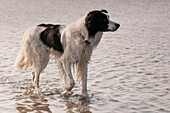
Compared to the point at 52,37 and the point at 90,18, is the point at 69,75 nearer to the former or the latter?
the point at 52,37

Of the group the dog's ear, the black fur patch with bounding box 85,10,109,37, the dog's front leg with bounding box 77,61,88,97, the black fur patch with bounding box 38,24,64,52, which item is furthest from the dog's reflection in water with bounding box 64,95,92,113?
the dog's ear

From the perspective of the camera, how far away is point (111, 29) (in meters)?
7.80

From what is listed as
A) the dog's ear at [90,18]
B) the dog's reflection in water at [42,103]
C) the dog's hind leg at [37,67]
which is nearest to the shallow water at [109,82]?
the dog's reflection in water at [42,103]

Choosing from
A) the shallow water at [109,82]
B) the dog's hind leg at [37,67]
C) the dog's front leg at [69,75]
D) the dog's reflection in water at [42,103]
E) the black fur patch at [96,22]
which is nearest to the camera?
the dog's reflection in water at [42,103]

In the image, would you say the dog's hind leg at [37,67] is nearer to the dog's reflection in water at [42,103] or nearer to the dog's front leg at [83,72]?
the dog's reflection in water at [42,103]

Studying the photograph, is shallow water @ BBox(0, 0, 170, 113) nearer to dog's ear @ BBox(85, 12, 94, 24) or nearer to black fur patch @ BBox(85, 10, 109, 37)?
black fur patch @ BBox(85, 10, 109, 37)

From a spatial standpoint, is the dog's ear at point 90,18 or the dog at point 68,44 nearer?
the dog's ear at point 90,18

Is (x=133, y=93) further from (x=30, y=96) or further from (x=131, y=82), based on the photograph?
(x=30, y=96)

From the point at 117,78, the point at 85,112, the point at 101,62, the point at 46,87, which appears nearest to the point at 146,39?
the point at 101,62

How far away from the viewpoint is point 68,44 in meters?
8.08

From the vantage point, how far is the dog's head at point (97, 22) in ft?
25.2

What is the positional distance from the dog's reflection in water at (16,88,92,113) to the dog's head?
128 cm

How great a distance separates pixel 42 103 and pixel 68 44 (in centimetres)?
119

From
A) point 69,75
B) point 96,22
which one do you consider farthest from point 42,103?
point 96,22
